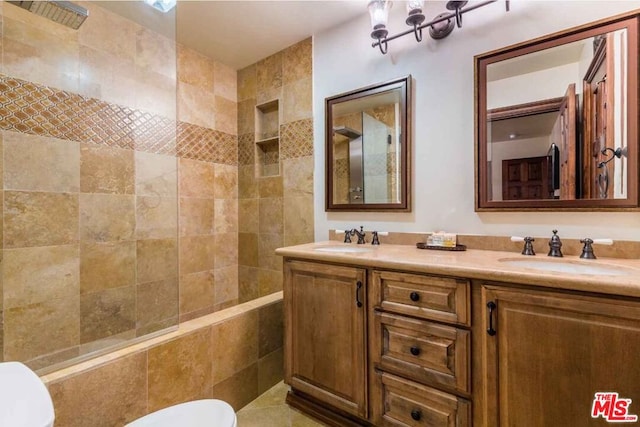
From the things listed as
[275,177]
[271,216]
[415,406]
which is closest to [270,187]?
[275,177]

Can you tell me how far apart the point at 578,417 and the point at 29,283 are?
244 centimetres

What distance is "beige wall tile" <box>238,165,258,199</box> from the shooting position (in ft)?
8.33

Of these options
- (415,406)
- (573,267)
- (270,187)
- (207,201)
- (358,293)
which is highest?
(270,187)

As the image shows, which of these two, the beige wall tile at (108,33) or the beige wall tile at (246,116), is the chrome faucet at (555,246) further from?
the beige wall tile at (108,33)

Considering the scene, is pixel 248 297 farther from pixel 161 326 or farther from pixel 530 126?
pixel 530 126

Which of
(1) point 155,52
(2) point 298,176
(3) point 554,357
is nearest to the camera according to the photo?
(3) point 554,357

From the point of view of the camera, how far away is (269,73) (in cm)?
243

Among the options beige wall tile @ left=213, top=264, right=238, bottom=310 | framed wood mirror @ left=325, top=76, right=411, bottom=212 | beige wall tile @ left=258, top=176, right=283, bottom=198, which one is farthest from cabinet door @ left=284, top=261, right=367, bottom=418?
beige wall tile @ left=213, top=264, right=238, bottom=310

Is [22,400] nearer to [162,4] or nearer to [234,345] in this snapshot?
[234,345]

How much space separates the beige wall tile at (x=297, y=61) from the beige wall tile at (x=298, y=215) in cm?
94

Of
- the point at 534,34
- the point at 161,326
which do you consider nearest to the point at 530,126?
the point at 534,34

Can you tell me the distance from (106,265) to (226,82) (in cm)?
172

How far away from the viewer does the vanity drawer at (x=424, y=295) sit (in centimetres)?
108

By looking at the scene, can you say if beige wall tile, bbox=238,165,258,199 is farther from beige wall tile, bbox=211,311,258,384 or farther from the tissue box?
the tissue box
